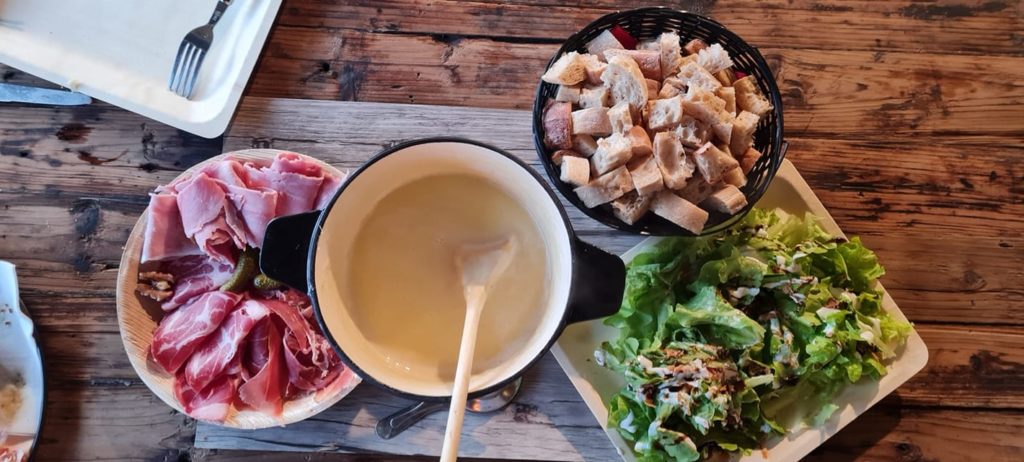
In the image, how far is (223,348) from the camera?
1.20m

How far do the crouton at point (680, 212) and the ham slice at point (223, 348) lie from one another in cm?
71

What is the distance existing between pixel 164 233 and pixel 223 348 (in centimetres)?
23

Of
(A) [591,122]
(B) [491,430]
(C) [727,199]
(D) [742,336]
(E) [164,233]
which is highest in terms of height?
(A) [591,122]

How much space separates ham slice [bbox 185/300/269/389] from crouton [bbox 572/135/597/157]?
622mm

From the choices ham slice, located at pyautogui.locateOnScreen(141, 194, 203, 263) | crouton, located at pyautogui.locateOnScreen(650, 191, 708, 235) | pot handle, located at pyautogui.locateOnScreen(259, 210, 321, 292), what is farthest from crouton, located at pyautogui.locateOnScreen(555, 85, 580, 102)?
ham slice, located at pyautogui.locateOnScreen(141, 194, 203, 263)

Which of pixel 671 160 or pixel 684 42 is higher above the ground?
pixel 684 42

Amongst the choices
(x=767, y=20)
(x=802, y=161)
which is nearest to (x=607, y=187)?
(x=802, y=161)

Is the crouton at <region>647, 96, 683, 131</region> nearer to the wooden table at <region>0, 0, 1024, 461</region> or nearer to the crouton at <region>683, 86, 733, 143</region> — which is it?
the crouton at <region>683, 86, 733, 143</region>

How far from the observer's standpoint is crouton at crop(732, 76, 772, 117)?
115 centimetres

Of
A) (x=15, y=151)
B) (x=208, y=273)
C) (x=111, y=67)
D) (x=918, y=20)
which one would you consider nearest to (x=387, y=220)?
(x=208, y=273)

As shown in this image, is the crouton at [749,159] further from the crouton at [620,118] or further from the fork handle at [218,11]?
the fork handle at [218,11]

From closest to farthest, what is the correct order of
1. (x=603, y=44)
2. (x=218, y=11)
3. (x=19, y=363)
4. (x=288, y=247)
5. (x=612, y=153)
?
1. (x=288, y=247)
2. (x=612, y=153)
3. (x=603, y=44)
4. (x=19, y=363)
5. (x=218, y=11)

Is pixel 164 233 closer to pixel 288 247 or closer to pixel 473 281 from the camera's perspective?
pixel 288 247

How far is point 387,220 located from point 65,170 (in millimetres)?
800
